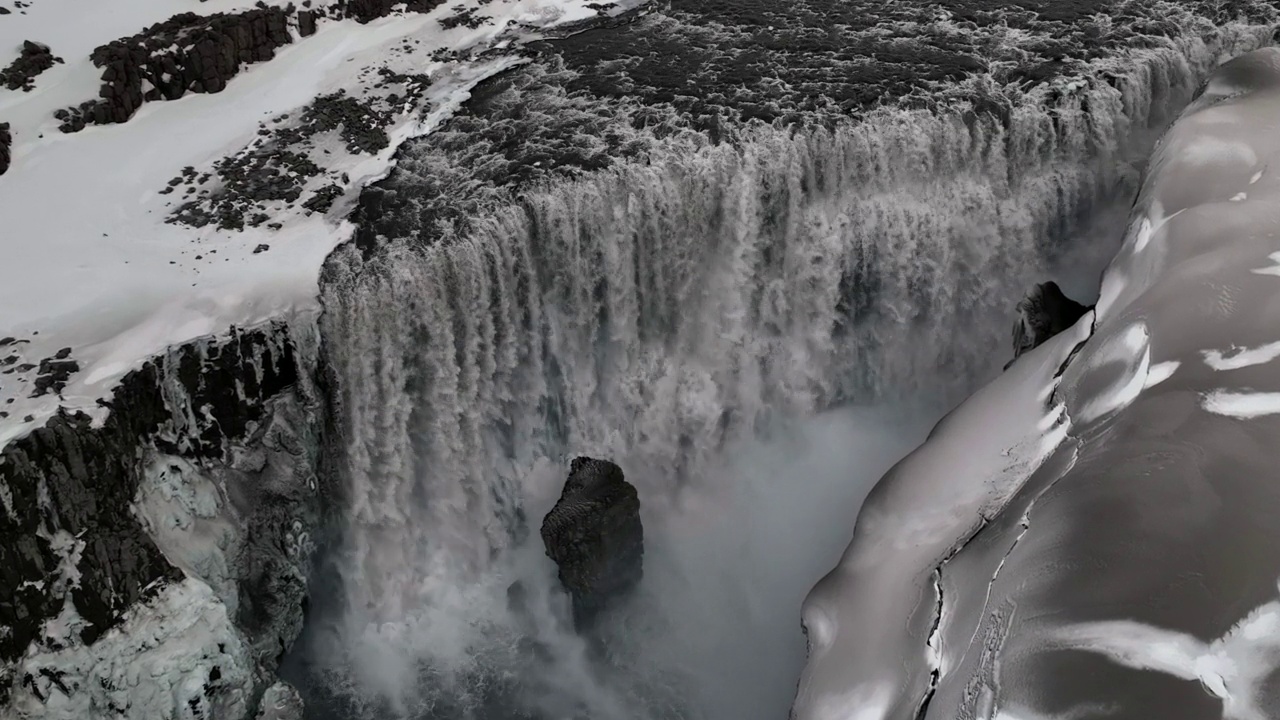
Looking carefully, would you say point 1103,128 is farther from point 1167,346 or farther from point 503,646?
point 503,646

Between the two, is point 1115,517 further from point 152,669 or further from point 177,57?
point 177,57

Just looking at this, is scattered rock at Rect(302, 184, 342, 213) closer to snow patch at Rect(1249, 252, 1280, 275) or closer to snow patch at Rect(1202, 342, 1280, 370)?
snow patch at Rect(1202, 342, 1280, 370)

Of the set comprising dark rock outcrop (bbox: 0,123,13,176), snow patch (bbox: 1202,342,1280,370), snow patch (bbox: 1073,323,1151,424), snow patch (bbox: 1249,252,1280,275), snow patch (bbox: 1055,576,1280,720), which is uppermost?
dark rock outcrop (bbox: 0,123,13,176)

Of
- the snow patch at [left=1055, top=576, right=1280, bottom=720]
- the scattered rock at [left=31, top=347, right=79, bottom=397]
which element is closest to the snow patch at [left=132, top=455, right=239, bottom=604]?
the scattered rock at [left=31, top=347, right=79, bottom=397]

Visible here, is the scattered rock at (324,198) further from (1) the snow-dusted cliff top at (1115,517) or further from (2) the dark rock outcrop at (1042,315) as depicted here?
(2) the dark rock outcrop at (1042,315)

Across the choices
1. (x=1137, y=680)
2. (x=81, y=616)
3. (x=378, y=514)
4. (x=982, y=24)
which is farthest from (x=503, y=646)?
(x=982, y=24)

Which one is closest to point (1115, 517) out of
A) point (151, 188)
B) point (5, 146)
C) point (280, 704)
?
point (280, 704)
